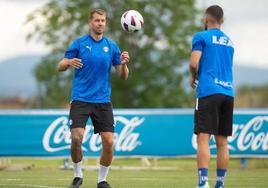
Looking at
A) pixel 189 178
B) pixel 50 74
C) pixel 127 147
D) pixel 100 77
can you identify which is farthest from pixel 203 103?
pixel 50 74

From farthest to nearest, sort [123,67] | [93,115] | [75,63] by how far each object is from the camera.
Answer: [123,67], [93,115], [75,63]

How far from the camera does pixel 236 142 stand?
2181 centimetres

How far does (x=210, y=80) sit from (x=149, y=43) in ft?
136

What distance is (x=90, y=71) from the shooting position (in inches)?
497

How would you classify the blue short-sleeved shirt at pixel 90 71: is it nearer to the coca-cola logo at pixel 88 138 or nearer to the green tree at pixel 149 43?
the coca-cola logo at pixel 88 138

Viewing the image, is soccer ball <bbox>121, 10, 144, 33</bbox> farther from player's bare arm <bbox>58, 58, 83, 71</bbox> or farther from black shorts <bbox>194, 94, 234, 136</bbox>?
black shorts <bbox>194, 94, 234, 136</bbox>

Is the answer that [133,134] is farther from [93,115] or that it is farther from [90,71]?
[90,71]

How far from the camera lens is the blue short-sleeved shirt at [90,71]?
498 inches

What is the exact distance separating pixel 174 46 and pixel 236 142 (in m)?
31.7

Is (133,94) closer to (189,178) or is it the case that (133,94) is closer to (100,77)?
(189,178)

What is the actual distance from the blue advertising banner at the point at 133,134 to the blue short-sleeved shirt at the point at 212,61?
9.71 metres

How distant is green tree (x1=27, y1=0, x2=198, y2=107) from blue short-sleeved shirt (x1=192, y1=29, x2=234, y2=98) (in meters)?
40.1

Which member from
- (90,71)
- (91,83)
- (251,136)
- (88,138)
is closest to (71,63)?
(90,71)

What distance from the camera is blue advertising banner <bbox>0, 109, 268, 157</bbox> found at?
2120 cm
